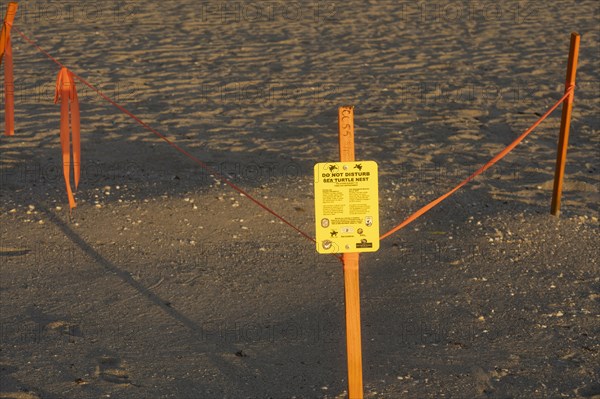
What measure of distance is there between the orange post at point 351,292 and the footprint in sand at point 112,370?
1211mm

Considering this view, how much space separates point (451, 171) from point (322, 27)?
5449mm

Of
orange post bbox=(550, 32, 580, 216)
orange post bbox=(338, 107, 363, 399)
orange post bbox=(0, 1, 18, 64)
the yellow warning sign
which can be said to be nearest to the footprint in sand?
orange post bbox=(338, 107, 363, 399)

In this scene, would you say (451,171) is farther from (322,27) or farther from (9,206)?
(322,27)

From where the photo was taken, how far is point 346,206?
372 cm

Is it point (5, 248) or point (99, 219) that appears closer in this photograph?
point (5, 248)

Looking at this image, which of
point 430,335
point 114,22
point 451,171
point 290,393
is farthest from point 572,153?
point 114,22

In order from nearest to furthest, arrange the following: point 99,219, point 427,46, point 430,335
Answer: point 430,335 < point 99,219 < point 427,46

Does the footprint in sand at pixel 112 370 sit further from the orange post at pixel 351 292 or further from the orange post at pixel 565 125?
the orange post at pixel 565 125

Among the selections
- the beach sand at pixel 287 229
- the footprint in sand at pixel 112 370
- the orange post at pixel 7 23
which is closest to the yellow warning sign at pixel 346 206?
the beach sand at pixel 287 229

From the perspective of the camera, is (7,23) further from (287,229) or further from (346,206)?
(346,206)

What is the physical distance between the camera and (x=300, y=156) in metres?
7.98

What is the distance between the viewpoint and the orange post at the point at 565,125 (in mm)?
6148

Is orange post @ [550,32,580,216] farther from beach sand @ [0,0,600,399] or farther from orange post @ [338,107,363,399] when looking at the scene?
orange post @ [338,107,363,399]

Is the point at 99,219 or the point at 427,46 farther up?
the point at 427,46
